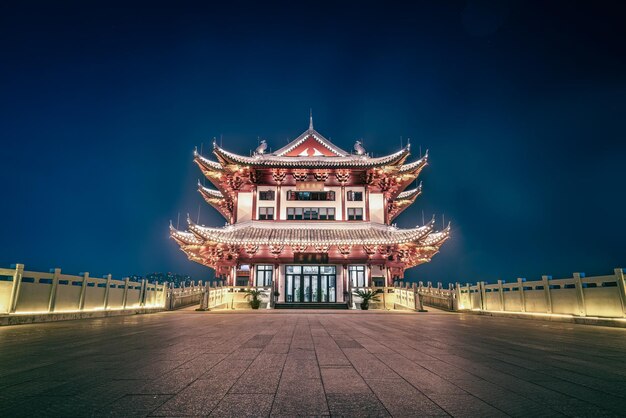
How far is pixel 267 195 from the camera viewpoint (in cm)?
2391

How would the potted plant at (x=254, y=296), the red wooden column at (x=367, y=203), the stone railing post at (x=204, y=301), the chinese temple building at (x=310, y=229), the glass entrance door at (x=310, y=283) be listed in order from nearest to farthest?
the stone railing post at (x=204, y=301), the potted plant at (x=254, y=296), the chinese temple building at (x=310, y=229), the glass entrance door at (x=310, y=283), the red wooden column at (x=367, y=203)

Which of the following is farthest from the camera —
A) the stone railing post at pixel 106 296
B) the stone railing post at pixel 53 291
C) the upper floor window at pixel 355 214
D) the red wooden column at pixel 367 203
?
the upper floor window at pixel 355 214

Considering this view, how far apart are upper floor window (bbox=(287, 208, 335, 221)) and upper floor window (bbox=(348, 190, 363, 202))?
5.30 feet

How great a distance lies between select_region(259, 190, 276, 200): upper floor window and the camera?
23.9 meters

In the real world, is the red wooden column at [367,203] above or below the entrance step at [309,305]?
above

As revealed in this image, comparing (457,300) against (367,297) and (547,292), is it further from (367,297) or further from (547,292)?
(547,292)

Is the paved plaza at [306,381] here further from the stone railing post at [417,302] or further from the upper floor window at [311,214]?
the upper floor window at [311,214]

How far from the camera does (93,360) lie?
126 inches

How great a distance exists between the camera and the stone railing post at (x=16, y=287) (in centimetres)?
876

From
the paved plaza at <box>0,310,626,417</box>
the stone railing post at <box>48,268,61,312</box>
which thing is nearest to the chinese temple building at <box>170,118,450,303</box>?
the stone railing post at <box>48,268,61,312</box>

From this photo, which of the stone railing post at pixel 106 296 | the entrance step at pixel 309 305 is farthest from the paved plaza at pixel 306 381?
the entrance step at pixel 309 305

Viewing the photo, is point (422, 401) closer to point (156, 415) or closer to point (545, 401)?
point (545, 401)

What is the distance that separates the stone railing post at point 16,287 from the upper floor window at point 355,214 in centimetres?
1799

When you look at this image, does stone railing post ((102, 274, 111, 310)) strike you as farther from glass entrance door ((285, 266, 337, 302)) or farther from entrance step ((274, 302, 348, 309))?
glass entrance door ((285, 266, 337, 302))
